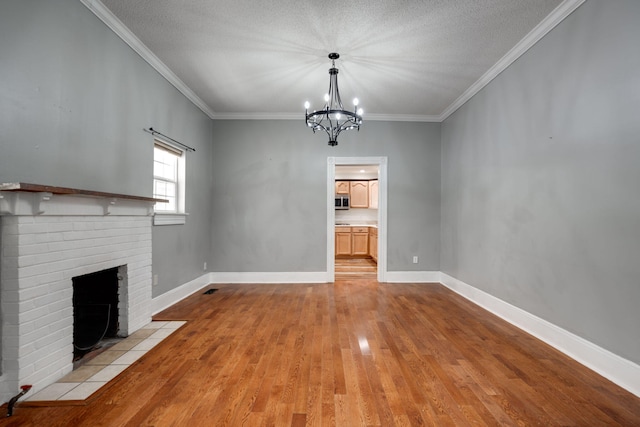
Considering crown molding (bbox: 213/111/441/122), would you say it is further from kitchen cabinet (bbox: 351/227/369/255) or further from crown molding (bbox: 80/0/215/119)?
kitchen cabinet (bbox: 351/227/369/255)

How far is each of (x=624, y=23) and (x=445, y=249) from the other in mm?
3537

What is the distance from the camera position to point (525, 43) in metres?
2.93

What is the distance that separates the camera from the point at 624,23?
2031 millimetres

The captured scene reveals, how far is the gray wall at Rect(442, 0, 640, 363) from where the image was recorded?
2.01 m

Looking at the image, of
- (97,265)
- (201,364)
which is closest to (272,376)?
(201,364)

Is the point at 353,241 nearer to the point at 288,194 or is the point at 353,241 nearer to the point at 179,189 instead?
the point at 288,194

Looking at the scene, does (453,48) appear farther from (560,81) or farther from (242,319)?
(242,319)

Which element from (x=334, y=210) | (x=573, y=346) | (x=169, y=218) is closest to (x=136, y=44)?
(x=169, y=218)

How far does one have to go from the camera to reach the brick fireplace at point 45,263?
5.68 ft

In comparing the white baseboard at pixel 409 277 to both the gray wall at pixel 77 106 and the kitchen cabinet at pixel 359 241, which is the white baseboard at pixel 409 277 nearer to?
the kitchen cabinet at pixel 359 241

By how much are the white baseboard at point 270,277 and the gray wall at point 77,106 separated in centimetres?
130

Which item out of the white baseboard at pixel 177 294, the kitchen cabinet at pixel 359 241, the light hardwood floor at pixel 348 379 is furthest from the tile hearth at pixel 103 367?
the kitchen cabinet at pixel 359 241

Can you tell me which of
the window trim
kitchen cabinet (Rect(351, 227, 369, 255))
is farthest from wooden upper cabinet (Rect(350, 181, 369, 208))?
the window trim

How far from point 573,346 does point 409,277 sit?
2.81 metres
